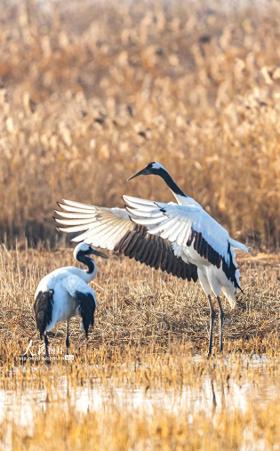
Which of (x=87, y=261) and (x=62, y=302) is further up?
(x=87, y=261)

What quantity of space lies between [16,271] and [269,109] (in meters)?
3.50

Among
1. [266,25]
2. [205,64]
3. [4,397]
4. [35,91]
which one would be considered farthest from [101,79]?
[4,397]

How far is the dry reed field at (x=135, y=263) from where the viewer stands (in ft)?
18.0

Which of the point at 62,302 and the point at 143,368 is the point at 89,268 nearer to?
the point at 62,302

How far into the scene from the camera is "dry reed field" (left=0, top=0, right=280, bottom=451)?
18.0 ft

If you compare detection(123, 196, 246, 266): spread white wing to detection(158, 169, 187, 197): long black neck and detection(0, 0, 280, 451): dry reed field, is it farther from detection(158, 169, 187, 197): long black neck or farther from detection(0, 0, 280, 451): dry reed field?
detection(0, 0, 280, 451): dry reed field

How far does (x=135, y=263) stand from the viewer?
11172 mm

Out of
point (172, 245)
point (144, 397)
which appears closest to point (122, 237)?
point (172, 245)

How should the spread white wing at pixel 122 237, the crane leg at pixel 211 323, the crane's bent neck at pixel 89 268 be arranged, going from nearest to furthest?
the crane leg at pixel 211 323 → the spread white wing at pixel 122 237 → the crane's bent neck at pixel 89 268

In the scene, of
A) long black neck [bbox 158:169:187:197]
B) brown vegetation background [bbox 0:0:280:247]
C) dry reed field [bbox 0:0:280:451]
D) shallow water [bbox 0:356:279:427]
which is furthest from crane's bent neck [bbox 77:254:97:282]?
brown vegetation background [bbox 0:0:280:247]

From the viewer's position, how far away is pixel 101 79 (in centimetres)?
2659

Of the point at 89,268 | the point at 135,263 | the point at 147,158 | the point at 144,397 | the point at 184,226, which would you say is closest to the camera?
the point at 144,397

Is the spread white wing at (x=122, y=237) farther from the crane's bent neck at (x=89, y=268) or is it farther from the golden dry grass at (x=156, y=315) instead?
the golden dry grass at (x=156, y=315)

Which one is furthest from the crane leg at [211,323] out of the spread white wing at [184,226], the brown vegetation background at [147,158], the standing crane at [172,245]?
the brown vegetation background at [147,158]
